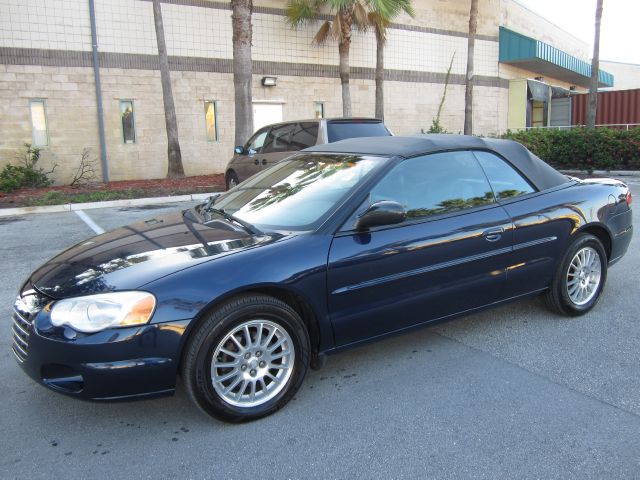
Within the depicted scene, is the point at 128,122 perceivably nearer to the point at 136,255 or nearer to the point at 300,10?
the point at 300,10

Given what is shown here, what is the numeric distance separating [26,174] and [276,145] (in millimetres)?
7638

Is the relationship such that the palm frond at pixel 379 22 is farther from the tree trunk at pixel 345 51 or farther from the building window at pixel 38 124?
the building window at pixel 38 124

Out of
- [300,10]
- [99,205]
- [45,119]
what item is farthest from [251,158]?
[300,10]

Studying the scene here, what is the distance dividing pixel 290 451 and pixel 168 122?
13.9 metres

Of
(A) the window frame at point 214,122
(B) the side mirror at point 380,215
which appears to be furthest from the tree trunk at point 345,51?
(B) the side mirror at point 380,215

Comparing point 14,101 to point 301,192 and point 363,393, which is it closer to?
point 301,192

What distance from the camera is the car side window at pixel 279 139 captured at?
10523 mm

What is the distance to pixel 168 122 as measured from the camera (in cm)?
1544

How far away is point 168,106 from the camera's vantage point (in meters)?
15.3

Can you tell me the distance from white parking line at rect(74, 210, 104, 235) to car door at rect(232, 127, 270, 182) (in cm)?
303

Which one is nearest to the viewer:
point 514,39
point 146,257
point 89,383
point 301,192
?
point 89,383

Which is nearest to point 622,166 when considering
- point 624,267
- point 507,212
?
point 624,267

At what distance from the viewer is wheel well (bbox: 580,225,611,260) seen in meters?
4.54

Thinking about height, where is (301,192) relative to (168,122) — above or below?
below
